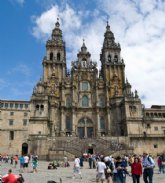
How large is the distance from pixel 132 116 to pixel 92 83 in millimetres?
13898

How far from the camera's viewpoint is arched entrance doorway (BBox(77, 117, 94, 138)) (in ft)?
200

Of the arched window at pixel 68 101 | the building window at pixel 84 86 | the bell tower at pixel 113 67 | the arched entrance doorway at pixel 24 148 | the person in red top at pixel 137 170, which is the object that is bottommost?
the person in red top at pixel 137 170

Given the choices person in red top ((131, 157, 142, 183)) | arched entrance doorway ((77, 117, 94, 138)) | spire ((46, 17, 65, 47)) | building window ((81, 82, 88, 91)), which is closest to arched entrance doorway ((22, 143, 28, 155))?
arched entrance doorway ((77, 117, 94, 138))

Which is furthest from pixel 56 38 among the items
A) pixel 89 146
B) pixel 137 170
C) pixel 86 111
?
pixel 137 170

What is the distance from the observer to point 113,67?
67062mm

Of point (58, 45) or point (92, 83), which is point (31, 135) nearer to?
point (92, 83)

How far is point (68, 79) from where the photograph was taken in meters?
64.9

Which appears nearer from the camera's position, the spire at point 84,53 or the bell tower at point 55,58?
the bell tower at point 55,58

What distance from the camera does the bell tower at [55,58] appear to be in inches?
2547

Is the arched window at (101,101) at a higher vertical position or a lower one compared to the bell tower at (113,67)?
lower

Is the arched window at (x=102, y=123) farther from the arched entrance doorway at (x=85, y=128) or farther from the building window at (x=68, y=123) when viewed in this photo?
the building window at (x=68, y=123)

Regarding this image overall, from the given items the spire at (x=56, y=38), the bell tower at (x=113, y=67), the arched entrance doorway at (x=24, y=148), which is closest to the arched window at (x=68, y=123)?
the arched entrance doorway at (x=24, y=148)

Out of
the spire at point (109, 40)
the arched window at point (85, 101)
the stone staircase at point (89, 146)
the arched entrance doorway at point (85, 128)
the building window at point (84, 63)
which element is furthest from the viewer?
the spire at point (109, 40)

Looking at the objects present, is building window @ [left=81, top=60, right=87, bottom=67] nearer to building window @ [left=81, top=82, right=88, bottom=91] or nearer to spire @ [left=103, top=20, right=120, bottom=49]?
building window @ [left=81, top=82, right=88, bottom=91]
